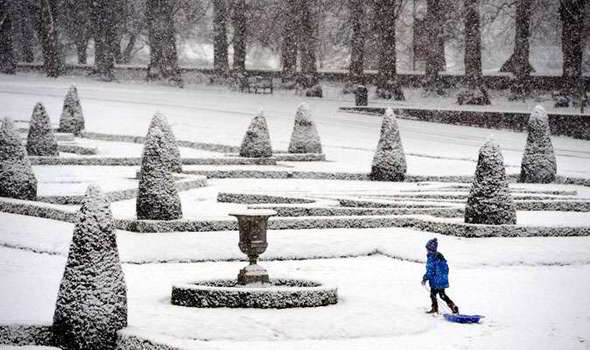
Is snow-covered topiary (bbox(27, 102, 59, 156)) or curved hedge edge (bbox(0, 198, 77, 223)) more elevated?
snow-covered topiary (bbox(27, 102, 59, 156))

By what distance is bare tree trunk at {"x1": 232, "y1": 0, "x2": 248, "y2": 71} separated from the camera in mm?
51094

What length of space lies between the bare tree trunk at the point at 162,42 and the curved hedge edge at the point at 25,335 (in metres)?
41.1

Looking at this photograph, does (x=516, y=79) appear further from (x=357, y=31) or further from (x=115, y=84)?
(x=115, y=84)

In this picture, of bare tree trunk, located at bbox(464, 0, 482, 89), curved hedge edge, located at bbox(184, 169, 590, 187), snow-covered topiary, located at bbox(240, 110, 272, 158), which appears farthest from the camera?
bare tree trunk, located at bbox(464, 0, 482, 89)

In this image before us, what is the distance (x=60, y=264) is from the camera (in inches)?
549

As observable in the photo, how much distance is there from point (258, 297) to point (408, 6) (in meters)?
63.2

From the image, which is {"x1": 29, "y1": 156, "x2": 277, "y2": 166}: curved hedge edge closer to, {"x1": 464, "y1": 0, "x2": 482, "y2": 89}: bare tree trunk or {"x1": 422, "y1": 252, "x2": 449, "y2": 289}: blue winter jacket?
{"x1": 422, "y1": 252, "x2": 449, "y2": 289}: blue winter jacket

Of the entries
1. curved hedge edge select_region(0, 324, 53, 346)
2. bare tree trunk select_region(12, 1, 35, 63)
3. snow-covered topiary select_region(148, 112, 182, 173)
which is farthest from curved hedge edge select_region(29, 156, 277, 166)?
bare tree trunk select_region(12, 1, 35, 63)

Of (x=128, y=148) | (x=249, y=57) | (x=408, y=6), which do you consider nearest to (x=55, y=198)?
(x=128, y=148)

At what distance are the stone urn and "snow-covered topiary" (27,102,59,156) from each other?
14.5m

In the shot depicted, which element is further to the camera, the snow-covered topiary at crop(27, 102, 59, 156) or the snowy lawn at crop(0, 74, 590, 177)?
the snowy lawn at crop(0, 74, 590, 177)

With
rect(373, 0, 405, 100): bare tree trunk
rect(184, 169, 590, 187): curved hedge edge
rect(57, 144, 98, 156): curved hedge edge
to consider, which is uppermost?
rect(373, 0, 405, 100): bare tree trunk

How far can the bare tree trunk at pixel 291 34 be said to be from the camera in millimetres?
49531

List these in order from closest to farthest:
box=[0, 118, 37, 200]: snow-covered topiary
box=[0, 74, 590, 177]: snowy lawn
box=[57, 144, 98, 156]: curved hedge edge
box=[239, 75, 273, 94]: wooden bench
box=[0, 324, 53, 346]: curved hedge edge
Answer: box=[0, 324, 53, 346]: curved hedge edge, box=[0, 118, 37, 200]: snow-covered topiary, box=[57, 144, 98, 156]: curved hedge edge, box=[0, 74, 590, 177]: snowy lawn, box=[239, 75, 273, 94]: wooden bench
